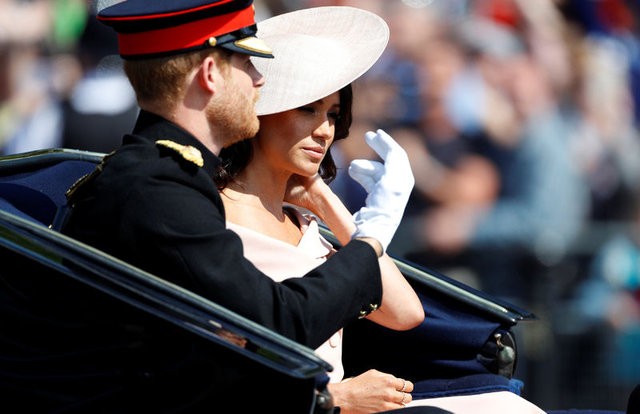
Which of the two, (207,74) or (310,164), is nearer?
(207,74)

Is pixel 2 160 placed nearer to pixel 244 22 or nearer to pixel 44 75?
pixel 244 22

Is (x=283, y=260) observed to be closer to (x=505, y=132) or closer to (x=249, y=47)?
(x=249, y=47)

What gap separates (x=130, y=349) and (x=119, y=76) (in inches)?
151

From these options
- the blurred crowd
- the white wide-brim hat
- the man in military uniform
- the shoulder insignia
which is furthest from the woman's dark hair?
the blurred crowd

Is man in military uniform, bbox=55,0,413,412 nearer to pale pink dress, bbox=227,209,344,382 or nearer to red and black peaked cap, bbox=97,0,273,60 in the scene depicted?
red and black peaked cap, bbox=97,0,273,60

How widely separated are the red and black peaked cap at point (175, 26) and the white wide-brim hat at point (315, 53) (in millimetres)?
467

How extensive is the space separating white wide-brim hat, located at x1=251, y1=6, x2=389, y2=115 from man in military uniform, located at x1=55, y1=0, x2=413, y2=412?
43 cm

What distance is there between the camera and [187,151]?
2572 millimetres

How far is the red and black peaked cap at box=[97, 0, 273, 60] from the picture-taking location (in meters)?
2.65

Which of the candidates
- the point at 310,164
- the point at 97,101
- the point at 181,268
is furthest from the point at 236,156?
the point at 97,101

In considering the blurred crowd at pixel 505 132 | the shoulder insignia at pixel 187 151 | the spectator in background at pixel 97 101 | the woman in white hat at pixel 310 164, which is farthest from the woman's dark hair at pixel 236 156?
the spectator in background at pixel 97 101

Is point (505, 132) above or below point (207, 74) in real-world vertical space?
below

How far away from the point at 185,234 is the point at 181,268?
69 mm

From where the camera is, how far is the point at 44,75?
6133 millimetres
